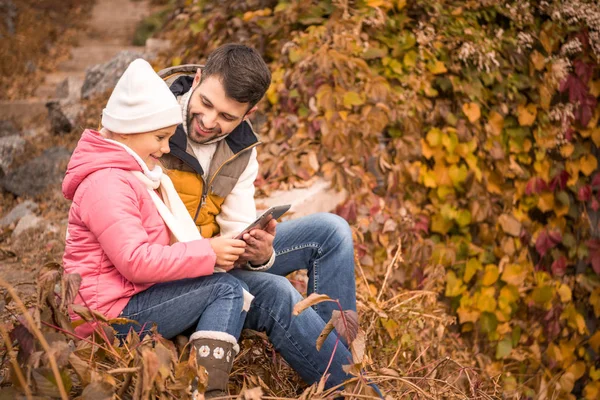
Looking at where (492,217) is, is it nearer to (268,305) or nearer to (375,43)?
(375,43)

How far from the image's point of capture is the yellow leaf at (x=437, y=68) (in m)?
3.87

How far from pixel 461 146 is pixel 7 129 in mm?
3138

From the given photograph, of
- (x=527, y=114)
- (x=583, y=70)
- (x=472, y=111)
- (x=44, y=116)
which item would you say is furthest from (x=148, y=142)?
(x=44, y=116)

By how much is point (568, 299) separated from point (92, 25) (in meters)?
6.72

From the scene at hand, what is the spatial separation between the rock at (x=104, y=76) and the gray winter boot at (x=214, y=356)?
342cm

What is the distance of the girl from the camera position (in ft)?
5.51

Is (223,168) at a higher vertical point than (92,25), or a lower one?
higher

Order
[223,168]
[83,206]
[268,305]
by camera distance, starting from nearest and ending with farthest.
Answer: [83,206], [268,305], [223,168]

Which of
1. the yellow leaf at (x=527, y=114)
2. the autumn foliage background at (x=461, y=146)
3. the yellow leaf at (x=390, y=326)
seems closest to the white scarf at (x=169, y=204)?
the yellow leaf at (x=390, y=326)

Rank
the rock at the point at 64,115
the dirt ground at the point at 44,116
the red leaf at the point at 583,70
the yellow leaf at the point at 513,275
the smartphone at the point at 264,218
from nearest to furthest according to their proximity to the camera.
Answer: the smartphone at the point at 264,218 < the dirt ground at the point at 44,116 < the yellow leaf at the point at 513,275 < the red leaf at the point at 583,70 < the rock at the point at 64,115

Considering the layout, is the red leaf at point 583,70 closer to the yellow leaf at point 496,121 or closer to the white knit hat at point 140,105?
the yellow leaf at point 496,121

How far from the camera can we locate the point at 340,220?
2.33 metres

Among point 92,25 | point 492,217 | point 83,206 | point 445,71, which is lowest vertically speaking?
point 92,25

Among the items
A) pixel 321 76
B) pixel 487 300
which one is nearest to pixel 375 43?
pixel 321 76
